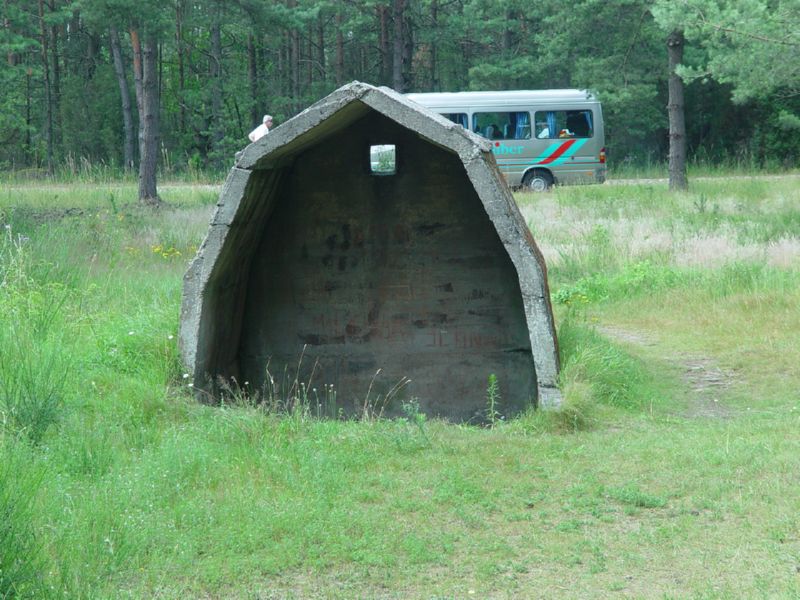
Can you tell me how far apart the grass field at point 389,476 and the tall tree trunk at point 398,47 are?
868 inches

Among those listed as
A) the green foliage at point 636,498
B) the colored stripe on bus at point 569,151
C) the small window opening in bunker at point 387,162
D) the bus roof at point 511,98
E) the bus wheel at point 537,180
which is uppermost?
the bus roof at point 511,98

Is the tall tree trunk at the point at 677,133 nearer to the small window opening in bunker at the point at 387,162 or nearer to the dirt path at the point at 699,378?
the dirt path at the point at 699,378

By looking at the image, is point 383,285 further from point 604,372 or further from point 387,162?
point 604,372

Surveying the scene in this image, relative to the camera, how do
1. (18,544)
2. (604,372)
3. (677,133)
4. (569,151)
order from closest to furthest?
1. (18,544)
2. (604,372)
3. (677,133)
4. (569,151)

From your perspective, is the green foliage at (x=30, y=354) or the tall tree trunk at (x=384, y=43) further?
the tall tree trunk at (x=384, y=43)

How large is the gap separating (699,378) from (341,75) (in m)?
27.6

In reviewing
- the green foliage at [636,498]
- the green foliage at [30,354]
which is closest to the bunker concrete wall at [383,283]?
the green foliage at [30,354]

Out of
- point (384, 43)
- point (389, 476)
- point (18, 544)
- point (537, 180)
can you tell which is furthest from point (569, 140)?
point (18, 544)

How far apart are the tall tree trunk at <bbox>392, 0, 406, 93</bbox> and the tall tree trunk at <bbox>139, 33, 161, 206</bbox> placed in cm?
1368

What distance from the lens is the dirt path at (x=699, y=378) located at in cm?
743

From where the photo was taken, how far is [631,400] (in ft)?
24.2

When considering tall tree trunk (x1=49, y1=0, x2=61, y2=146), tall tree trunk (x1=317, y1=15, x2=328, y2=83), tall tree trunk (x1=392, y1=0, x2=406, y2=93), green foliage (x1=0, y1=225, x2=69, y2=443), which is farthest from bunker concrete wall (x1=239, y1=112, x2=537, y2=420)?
tall tree trunk (x1=49, y1=0, x2=61, y2=146)

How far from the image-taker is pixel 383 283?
938cm

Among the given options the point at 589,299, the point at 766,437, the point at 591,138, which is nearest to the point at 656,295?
the point at 589,299
